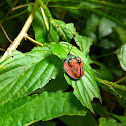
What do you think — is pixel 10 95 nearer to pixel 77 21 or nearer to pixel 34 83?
pixel 34 83

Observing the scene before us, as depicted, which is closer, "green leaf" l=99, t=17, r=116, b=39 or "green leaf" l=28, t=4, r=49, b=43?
"green leaf" l=28, t=4, r=49, b=43

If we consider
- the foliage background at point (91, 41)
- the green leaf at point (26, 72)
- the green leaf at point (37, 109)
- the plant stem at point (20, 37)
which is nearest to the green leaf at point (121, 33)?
the foliage background at point (91, 41)

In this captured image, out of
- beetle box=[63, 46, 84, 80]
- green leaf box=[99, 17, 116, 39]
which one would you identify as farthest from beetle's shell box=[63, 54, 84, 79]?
green leaf box=[99, 17, 116, 39]

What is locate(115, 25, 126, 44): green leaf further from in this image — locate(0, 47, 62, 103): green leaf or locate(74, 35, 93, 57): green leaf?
locate(0, 47, 62, 103): green leaf

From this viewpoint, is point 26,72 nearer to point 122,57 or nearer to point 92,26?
point 122,57

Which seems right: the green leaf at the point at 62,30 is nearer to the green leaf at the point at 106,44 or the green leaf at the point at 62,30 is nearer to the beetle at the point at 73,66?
the beetle at the point at 73,66

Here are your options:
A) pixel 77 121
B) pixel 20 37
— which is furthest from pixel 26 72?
pixel 77 121

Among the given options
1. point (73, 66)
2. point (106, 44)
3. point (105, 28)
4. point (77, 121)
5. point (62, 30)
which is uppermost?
point (62, 30)
